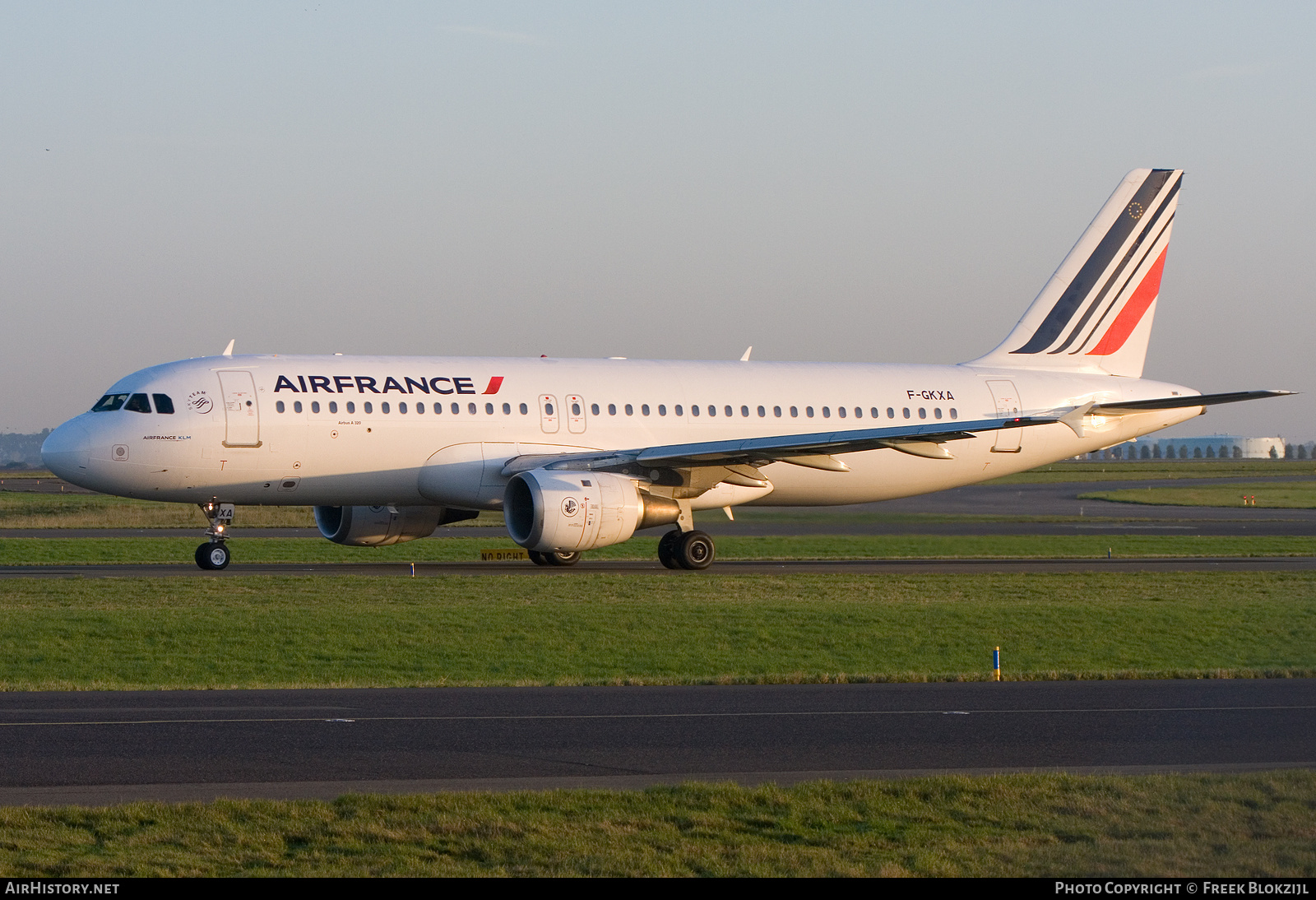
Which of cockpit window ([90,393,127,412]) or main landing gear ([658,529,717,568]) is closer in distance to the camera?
cockpit window ([90,393,127,412])

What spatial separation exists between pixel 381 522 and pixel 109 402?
6.42 metres

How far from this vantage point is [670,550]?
33.8m

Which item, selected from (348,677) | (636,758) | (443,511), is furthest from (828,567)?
(636,758)

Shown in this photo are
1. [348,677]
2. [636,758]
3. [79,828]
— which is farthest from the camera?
[348,677]

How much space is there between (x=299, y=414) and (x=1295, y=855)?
2513cm

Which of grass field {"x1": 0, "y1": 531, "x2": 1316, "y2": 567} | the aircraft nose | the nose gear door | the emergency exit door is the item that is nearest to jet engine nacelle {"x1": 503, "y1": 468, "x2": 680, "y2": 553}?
grass field {"x1": 0, "y1": 531, "x2": 1316, "y2": 567}

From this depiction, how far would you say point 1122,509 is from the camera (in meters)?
69.3

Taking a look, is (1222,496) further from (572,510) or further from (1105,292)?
(572,510)

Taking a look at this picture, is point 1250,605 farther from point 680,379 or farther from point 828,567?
point 680,379

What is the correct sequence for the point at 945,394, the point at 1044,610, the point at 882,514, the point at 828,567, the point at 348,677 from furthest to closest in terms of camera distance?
the point at 882,514 < the point at 945,394 < the point at 828,567 < the point at 1044,610 < the point at 348,677

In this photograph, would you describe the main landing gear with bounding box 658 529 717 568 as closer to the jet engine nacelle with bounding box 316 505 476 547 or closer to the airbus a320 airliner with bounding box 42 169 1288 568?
the airbus a320 airliner with bounding box 42 169 1288 568

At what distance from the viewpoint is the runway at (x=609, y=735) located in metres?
11.6

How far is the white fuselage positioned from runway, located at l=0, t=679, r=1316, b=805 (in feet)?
49.1

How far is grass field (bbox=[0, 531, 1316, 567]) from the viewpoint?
37438 mm
